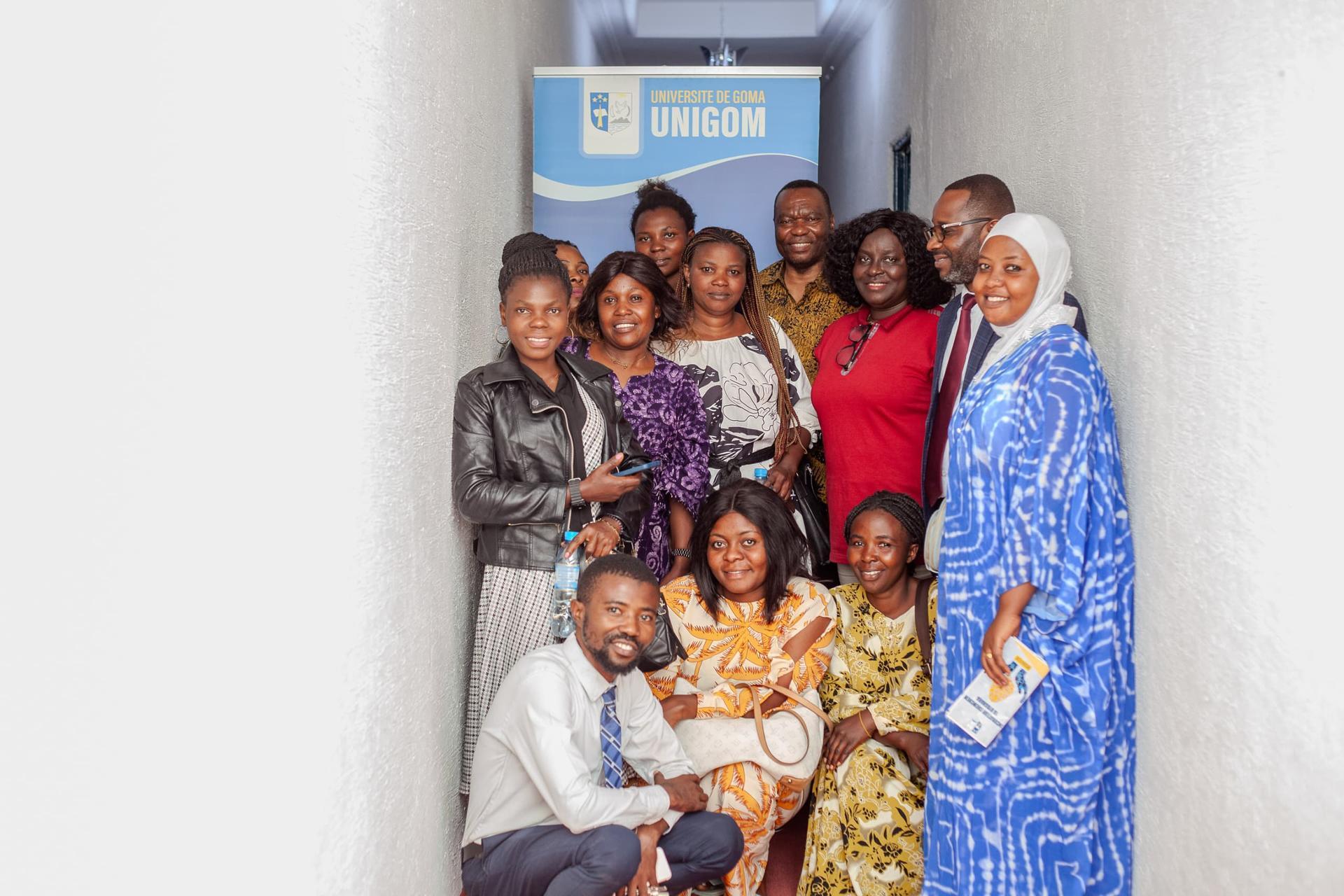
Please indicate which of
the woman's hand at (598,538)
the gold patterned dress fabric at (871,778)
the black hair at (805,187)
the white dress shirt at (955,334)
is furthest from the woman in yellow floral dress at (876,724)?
the black hair at (805,187)

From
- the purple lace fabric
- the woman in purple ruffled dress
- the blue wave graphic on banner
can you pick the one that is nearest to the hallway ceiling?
the blue wave graphic on banner

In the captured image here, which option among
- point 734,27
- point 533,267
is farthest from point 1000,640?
point 734,27

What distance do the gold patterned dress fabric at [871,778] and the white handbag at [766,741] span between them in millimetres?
86

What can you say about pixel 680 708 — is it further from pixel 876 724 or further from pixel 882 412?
pixel 882 412

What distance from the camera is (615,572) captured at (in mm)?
2705

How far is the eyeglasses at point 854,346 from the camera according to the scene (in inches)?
141

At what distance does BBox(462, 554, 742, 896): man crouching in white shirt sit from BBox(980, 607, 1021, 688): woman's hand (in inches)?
30.6

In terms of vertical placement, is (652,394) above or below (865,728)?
above

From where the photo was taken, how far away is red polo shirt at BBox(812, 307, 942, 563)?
3.47 meters

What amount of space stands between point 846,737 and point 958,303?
125 centimetres

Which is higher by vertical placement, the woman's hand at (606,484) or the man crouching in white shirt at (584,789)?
the woman's hand at (606,484)

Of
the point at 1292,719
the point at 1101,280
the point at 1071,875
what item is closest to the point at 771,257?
A: the point at 1101,280

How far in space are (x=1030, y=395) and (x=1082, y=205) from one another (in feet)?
2.22

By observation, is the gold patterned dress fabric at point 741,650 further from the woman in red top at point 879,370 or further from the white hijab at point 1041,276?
the white hijab at point 1041,276
